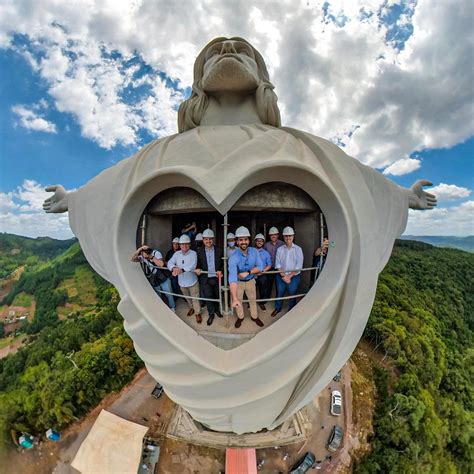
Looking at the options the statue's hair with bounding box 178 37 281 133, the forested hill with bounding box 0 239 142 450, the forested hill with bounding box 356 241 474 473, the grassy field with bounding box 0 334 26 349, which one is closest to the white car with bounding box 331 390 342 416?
the forested hill with bounding box 356 241 474 473

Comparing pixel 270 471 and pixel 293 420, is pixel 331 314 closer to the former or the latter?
pixel 293 420

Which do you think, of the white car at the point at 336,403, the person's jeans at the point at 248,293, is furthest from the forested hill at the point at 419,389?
the person's jeans at the point at 248,293

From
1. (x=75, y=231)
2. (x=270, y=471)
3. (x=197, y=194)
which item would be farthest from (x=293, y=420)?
(x=75, y=231)

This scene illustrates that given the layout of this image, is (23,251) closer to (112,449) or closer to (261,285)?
(112,449)

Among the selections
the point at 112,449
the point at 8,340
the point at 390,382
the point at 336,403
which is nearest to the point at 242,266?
the point at 112,449

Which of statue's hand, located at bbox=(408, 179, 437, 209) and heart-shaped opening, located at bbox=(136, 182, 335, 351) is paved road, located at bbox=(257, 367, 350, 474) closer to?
heart-shaped opening, located at bbox=(136, 182, 335, 351)

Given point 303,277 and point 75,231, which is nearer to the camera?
point 303,277
